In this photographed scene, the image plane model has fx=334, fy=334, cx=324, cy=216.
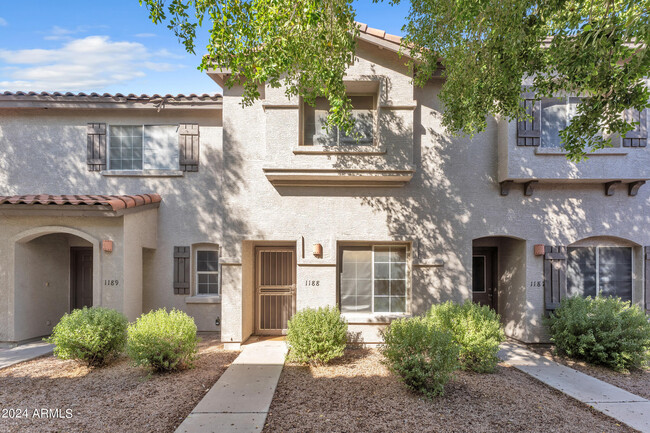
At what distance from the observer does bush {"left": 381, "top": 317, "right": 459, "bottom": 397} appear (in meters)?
5.43

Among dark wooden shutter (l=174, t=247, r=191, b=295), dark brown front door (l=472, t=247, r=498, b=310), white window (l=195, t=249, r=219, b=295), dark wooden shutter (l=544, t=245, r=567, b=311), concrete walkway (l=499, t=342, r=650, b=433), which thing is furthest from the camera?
white window (l=195, t=249, r=219, b=295)

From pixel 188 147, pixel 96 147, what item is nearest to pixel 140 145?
pixel 96 147

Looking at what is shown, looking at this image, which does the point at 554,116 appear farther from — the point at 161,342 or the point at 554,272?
the point at 161,342

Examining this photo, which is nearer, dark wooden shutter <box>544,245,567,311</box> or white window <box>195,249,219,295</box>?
dark wooden shutter <box>544,245,567,311</box>

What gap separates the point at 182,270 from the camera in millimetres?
9648

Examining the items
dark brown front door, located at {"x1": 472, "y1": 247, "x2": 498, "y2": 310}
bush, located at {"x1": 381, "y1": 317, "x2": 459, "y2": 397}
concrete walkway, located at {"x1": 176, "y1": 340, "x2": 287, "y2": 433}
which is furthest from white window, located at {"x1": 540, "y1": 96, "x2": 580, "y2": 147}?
concrete walkway, located at {"x1": 176, "y1": 340, "x2": 287, "y2": 433}

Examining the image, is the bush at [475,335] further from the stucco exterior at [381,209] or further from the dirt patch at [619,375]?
the dirt patch at [619,375]

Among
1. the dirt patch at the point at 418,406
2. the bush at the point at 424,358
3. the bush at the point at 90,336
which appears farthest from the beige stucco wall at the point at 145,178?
the bush at the point at 424,358

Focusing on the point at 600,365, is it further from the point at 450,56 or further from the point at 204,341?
the point at 204,341

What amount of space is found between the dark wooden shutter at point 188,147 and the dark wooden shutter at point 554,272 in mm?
9776

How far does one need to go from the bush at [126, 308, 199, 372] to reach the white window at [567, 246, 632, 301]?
924cm

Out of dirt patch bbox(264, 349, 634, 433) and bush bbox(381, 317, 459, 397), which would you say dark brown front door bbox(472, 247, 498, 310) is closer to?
dirt patch bbox(264, 349, 634, 433)

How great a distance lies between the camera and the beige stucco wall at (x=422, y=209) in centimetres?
805

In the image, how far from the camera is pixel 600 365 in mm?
7137
